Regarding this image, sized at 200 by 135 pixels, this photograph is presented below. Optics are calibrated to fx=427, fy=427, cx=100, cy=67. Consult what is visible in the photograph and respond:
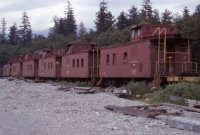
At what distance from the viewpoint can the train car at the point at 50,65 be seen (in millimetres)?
46969

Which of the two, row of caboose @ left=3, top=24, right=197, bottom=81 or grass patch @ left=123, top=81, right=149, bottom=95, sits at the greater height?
row of caboose @ left=3, top=24, right=197, bottom=81

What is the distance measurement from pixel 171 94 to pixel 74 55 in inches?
834

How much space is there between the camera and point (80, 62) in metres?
39.2

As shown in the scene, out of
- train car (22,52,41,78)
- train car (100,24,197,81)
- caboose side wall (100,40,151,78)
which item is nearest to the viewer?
train car (100,24,197,81)

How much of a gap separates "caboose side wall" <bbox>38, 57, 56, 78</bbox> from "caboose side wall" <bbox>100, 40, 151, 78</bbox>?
15.5 meters

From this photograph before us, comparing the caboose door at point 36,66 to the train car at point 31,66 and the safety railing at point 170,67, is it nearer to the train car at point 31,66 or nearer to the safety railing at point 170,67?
the train car at point 31,66

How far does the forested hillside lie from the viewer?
54.7 metres

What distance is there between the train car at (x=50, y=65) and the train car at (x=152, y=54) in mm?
17336

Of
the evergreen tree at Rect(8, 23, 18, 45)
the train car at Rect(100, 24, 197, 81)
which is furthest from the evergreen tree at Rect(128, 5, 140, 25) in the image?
the train car at Rect(100, 24, 197, 81)

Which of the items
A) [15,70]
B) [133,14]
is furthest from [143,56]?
[133,14]

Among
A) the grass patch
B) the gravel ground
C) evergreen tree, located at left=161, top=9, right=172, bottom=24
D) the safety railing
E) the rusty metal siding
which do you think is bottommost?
the gravel ground

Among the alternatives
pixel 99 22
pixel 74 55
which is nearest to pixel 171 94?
pixel 74 55

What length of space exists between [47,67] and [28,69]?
11347 millimetres

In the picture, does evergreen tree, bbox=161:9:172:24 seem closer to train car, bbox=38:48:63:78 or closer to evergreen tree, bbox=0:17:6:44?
train car, bbox=38:48:63:78
